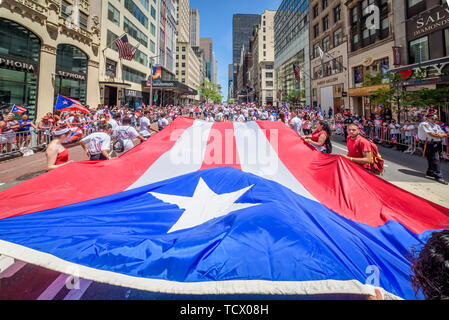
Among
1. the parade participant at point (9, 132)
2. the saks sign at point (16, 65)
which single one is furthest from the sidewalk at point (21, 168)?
the saks sign at point (16, 65)

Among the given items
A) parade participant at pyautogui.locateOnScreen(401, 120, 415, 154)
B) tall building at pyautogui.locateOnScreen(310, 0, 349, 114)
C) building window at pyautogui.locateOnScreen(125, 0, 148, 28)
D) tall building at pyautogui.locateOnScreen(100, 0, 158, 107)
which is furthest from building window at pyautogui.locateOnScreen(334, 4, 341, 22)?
building window at pyautogui.locateOnScreen(125, 0, 148, 28)

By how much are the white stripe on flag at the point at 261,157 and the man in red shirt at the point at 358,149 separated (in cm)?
151

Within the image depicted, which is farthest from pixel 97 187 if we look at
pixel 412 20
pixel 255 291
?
pixel 412 20

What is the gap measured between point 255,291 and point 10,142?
44.8 ft

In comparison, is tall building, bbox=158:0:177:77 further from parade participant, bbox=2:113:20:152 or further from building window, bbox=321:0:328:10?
parade participant, bbox=2:113:20:152

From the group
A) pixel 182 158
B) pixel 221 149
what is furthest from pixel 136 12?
pixel 182 158

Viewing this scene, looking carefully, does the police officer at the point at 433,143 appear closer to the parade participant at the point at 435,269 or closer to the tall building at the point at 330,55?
the parade participant at the point at 435,269

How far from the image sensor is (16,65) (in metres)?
17.7

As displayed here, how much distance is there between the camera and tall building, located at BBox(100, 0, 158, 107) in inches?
1134

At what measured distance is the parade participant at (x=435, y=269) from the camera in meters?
1.29

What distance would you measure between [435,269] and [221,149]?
485 centimetres

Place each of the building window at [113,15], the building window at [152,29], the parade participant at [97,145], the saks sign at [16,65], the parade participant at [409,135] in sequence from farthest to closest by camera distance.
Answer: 1. the building window at [152,29]
2. the building window at [113,15]
3. the saks sign at [16,65]
4. the parade participant at [409,135]
5. the parade participant at [97,145]

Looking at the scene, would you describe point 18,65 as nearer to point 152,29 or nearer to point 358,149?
point 358,149

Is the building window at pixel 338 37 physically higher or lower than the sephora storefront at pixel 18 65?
higher
